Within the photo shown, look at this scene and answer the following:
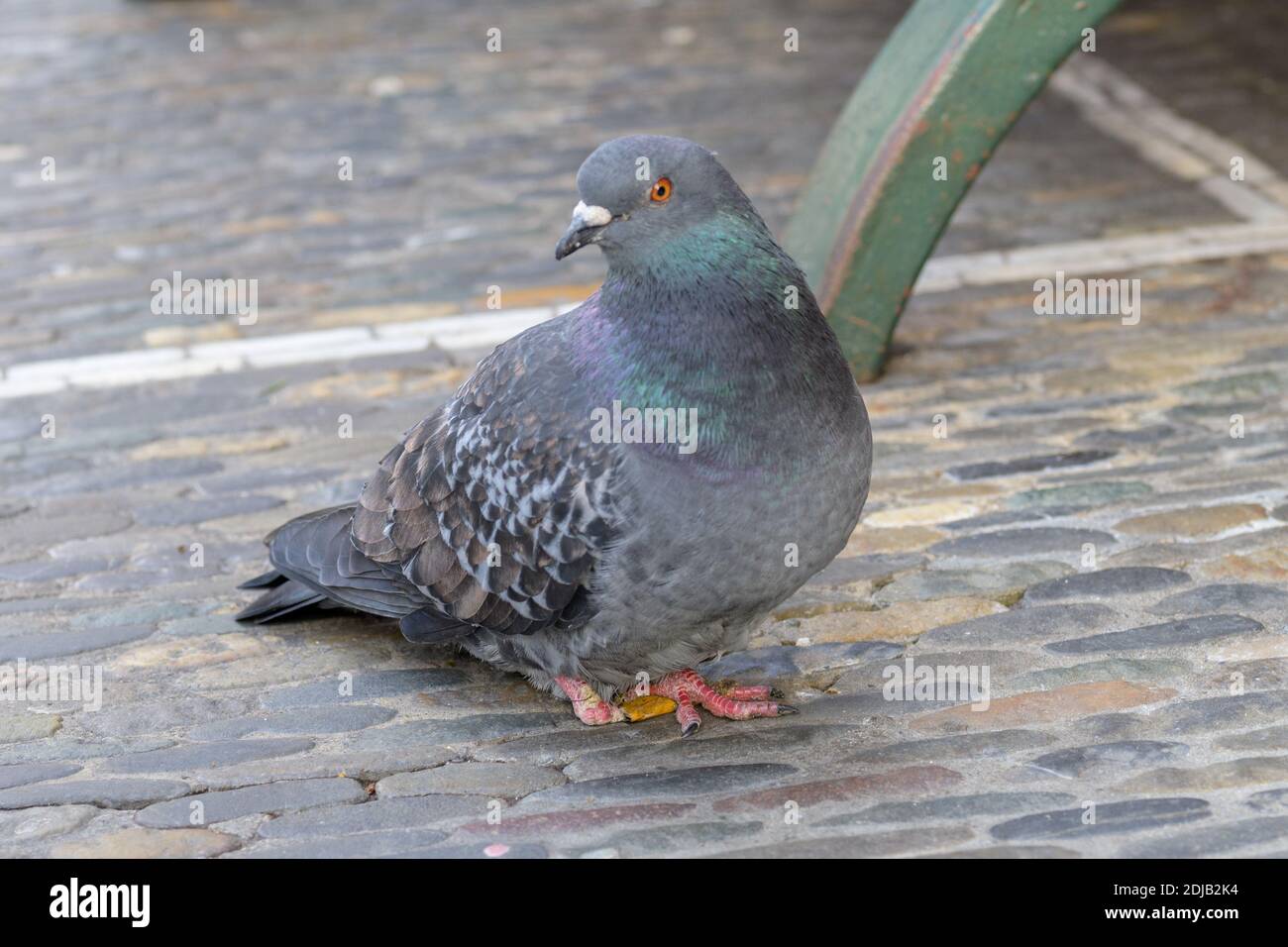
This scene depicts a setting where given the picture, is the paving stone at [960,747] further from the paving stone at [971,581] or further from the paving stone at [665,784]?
the paving stone at [971,581]

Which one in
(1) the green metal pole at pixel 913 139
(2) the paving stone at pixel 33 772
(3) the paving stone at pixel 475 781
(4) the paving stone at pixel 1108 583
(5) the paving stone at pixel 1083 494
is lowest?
(3) the paving stone at pixel 475 781

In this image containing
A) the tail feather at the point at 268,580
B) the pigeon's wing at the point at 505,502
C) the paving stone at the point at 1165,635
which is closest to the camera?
the pigeon's wing at the point at 505,502

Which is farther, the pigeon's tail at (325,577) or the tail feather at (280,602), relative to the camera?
the tail feather at (280,602)

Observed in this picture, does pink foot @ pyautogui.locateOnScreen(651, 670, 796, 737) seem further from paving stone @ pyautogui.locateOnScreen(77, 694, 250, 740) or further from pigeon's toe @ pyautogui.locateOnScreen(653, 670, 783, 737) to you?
paving stone @ pyautogui.locateOnScreen(77, 694, 250, 740)

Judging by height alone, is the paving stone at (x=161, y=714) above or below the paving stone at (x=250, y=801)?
above

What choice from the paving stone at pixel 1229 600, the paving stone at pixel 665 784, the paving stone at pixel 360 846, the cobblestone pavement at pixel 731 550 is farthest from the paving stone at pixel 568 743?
the paving stone at pixel 1229 600

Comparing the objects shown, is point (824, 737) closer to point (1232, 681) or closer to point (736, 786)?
point (736, 786)

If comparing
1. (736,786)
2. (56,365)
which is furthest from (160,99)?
(736,786)

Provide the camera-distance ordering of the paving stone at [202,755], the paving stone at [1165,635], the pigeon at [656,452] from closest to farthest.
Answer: the pigeon at [656,452] < the paving stone at [202,755] < the paving stone at [1165,635]

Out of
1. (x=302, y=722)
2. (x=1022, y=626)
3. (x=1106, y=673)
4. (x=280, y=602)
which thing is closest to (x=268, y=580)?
(x=280, y=602)
